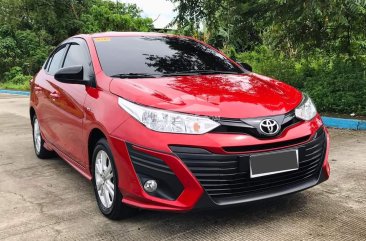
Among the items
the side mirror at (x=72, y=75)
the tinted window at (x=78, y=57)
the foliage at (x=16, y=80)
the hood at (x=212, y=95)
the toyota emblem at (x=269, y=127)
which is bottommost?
the foliage at (x=16, y=80)

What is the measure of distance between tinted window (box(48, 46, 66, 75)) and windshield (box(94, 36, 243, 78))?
91 cm

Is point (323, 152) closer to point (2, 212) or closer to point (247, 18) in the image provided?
point (2, 212)

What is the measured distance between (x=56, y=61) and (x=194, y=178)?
9.67 ft

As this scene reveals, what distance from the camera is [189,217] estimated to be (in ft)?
10.9

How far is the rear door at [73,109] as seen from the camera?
149 inches

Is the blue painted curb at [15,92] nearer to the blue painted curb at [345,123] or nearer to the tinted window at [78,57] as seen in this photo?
the blue painted curb at [345,123]

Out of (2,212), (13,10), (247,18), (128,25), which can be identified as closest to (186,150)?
(2,212)

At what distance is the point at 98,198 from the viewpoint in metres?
3.54

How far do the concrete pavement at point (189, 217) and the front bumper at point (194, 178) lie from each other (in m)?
0.19

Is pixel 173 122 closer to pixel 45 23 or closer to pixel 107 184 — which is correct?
pixel 107 184

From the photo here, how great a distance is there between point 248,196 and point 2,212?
7.01 ft

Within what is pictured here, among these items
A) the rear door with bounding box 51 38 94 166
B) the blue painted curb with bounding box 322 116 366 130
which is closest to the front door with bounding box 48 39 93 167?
the rear door with bounding box 51 38 94 166

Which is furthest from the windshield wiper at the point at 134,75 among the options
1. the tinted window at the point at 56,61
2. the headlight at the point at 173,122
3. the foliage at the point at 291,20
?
the foliage at the point at 291,20

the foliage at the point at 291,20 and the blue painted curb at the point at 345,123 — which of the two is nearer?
the blue painted curb at the point at 345,123
